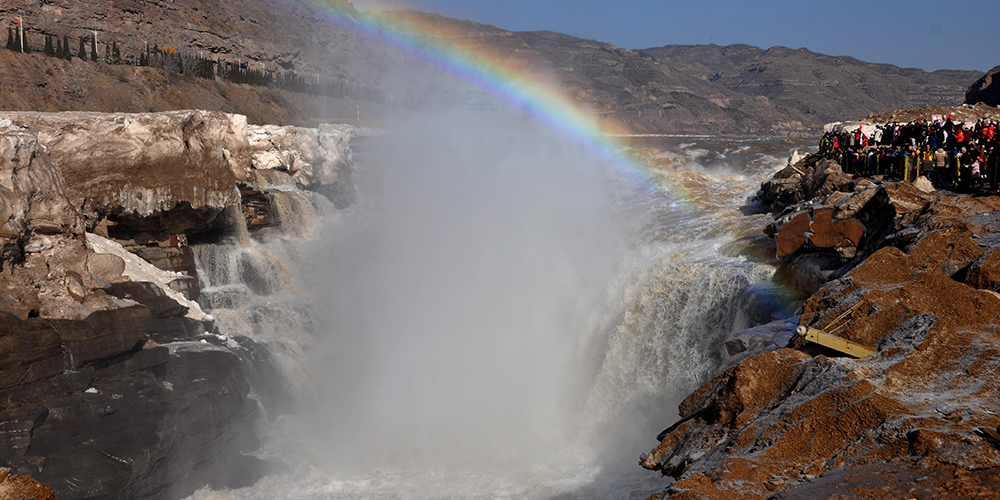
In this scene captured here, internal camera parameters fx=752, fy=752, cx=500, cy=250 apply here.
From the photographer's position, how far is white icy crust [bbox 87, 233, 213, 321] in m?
18.5

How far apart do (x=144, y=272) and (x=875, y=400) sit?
17.9 m

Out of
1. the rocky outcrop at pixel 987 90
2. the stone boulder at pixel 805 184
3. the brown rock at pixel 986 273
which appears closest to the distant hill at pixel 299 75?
the stone boulder at pixel 805 184

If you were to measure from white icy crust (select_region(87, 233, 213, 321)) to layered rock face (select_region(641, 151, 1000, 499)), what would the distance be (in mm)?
14488

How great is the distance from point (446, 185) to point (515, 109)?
31668 millimetres

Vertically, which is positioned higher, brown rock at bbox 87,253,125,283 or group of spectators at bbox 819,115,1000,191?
group of spectators at bbox 819,115,1000,191

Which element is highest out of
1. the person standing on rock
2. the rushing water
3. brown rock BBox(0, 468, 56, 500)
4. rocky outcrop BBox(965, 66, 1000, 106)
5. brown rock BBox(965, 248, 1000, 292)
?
rocky outcrop BBox(965, 66, 1000, 106)

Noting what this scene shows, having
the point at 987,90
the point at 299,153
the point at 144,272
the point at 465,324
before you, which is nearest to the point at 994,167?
the point at 465,324

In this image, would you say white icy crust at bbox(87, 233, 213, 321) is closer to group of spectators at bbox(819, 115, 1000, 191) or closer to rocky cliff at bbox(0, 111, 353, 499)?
rocky cliff at bbox(0, 111, 353, 499)

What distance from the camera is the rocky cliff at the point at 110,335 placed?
12.7 m

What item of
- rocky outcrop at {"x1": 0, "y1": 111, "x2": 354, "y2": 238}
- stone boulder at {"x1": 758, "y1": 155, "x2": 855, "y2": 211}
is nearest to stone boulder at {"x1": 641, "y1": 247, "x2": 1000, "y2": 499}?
stone boulder at {"x1": 758, "y1": 155, "x2": 855, "y2": 211}

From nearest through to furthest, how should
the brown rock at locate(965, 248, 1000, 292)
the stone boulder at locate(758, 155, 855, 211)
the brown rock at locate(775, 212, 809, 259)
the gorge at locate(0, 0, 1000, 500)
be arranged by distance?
the gorge at locate(0, 0, 1000, 500), the brown rock at locate(965, 248, 1000, 292), the brown rock at locate(775, 212, 809, 259), the stone boulder at locate(758, 155, 855, 211)

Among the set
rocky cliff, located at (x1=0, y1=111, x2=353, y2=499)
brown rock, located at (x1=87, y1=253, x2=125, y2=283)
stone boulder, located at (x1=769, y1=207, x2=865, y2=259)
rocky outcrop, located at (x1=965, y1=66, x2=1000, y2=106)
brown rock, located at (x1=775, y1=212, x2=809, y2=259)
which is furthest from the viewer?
rocky outcrop, located at (x1=965, y1=66, x2=1000, y2=106)

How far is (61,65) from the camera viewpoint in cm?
4475

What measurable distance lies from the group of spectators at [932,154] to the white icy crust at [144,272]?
1725 cm
